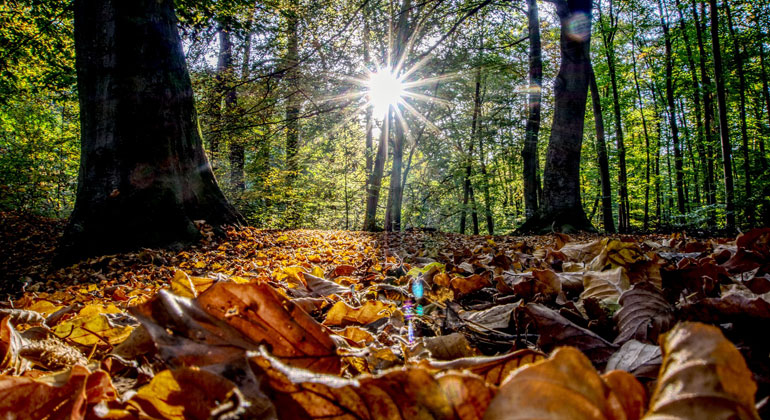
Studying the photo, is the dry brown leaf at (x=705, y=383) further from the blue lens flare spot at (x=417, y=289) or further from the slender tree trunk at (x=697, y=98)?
the slender tree trunk at (x=697, y=98)

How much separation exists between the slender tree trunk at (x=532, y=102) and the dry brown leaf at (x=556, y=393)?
11.2 metres

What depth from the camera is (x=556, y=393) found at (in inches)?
11.2

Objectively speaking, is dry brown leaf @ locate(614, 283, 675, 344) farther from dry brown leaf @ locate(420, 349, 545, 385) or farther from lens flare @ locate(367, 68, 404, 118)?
lens flare @ locate(367, 68, 404, 118)

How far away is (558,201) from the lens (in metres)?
6.91

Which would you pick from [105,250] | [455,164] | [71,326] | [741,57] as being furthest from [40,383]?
[741,57]

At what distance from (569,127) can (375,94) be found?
698cm

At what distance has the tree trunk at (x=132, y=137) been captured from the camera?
3.71m

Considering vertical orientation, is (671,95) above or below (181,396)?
above

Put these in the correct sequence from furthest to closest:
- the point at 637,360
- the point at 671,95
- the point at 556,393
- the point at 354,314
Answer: the point at 671,95, the point at 354,314, the point at 637,360, the point at 556,393

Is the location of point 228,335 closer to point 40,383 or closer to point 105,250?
point 40,383

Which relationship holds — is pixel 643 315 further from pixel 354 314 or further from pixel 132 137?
pixel 132 137

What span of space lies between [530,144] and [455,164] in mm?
5665

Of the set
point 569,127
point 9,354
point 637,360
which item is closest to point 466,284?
point 637,360

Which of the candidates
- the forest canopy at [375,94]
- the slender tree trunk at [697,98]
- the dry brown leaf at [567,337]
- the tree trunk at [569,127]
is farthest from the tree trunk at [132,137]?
the slender tree trunk at [697,98]
